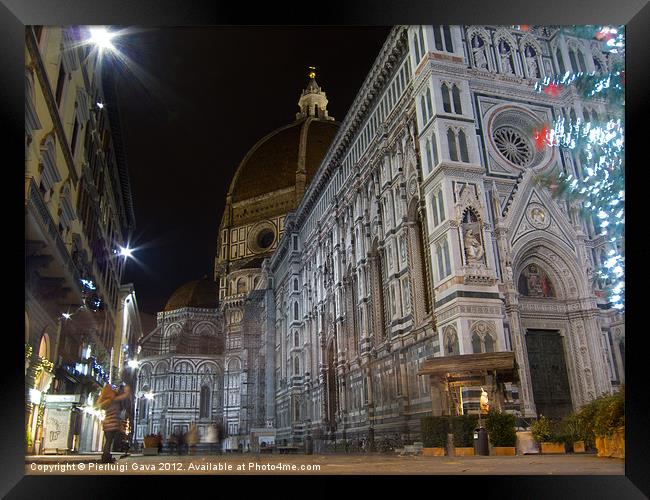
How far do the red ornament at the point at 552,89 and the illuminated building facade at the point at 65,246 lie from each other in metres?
10.2

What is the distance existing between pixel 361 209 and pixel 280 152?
60.7ft

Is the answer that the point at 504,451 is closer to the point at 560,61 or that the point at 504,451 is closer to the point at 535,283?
the point at 535,283

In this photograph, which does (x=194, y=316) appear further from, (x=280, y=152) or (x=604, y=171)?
(x=280, y=152)

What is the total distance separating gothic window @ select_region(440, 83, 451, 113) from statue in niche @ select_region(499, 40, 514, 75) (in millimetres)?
1472

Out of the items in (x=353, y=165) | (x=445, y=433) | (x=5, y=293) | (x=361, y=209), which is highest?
(x=353, y=165)

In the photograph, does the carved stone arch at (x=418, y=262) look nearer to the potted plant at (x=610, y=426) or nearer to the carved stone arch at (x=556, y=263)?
the carved stone arch at (x=556, y=263)

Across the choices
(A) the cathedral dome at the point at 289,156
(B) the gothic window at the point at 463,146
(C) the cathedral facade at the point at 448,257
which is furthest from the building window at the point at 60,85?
(A) the cathedral dome at the point at 289,156

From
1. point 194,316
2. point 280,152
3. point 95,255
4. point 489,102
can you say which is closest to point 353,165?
point 489,102

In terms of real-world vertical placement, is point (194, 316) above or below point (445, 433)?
above

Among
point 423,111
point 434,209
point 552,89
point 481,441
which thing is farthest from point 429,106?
point 481,441

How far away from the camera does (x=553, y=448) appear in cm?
1077

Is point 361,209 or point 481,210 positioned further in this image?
point 361,209

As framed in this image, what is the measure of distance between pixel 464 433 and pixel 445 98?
8242mm

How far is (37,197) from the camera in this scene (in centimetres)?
1073
